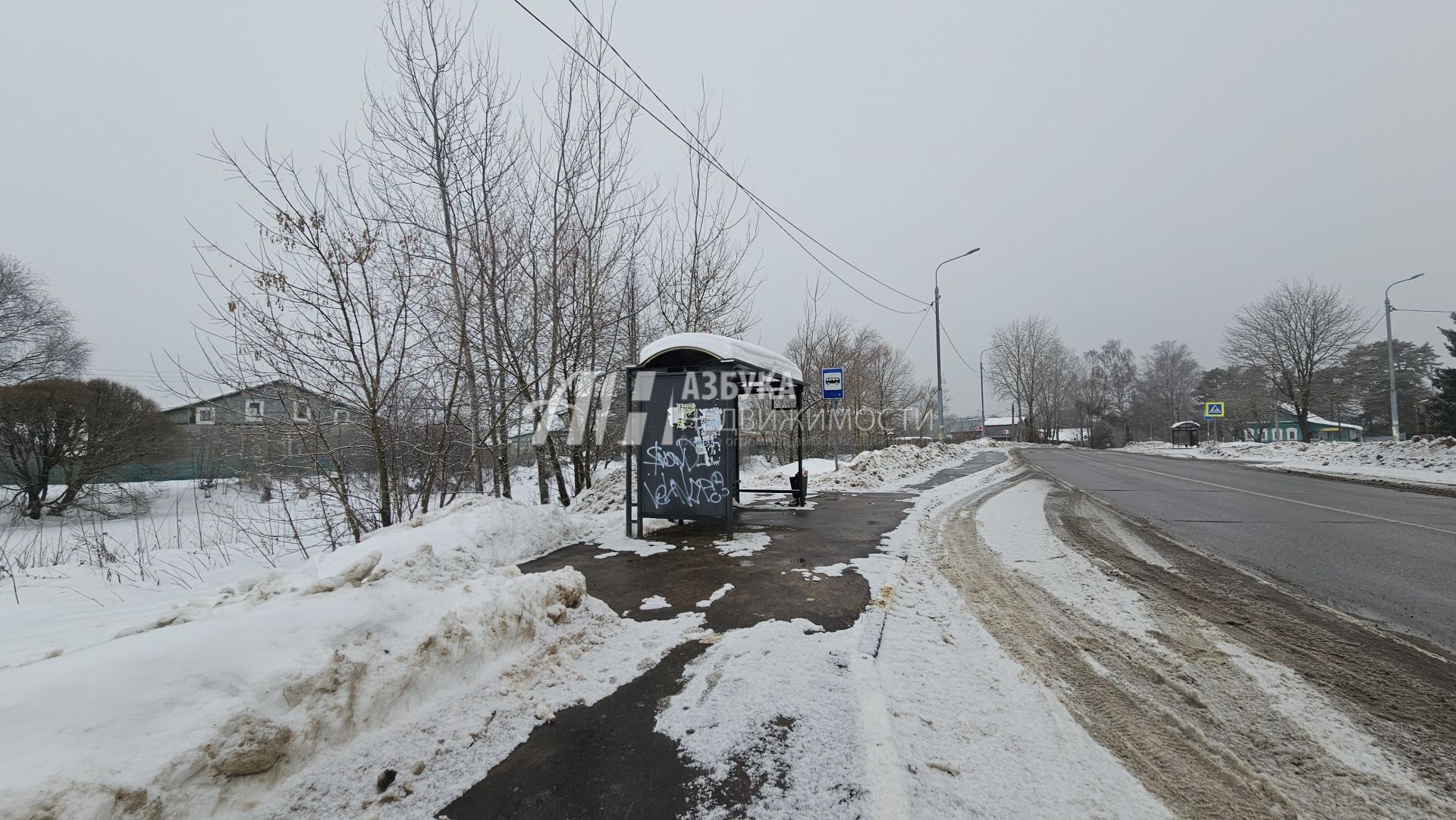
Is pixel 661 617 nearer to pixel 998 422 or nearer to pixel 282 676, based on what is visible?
pixel 282 676

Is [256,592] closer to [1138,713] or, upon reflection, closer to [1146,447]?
[1138,713]

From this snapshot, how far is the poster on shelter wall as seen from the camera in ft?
19.7

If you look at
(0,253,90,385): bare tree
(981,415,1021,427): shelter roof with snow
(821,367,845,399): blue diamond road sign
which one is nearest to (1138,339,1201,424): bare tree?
(981,415,1021,427): shelter roof with snow

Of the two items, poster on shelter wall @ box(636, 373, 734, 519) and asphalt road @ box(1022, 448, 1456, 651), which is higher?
poster on shelter wall @ box(636, 373, 734, 519)

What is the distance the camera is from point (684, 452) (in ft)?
20.1

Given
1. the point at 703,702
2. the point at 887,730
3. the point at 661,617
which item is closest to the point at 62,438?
the point at 661,617

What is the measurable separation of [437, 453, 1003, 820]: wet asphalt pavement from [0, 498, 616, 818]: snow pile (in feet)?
2.32

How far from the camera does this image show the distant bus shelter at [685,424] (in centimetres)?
598

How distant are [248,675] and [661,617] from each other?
85.6 inches

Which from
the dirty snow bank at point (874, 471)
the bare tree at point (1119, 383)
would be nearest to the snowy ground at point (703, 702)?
the dirty snow bank at point (874, 471)

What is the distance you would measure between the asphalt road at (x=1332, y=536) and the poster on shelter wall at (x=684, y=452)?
205 inches

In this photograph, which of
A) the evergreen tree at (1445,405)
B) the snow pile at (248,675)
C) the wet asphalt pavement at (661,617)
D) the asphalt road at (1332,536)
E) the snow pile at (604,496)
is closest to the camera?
the snow pile at (248,675)

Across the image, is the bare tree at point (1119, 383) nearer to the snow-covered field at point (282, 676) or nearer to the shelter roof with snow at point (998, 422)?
the shelter roof with snow at point (998, 422)

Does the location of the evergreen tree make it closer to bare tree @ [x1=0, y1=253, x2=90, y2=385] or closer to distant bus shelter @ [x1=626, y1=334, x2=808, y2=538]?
distant bus shelter @ [x1=626, y1=334, x2=808, y2=538]
